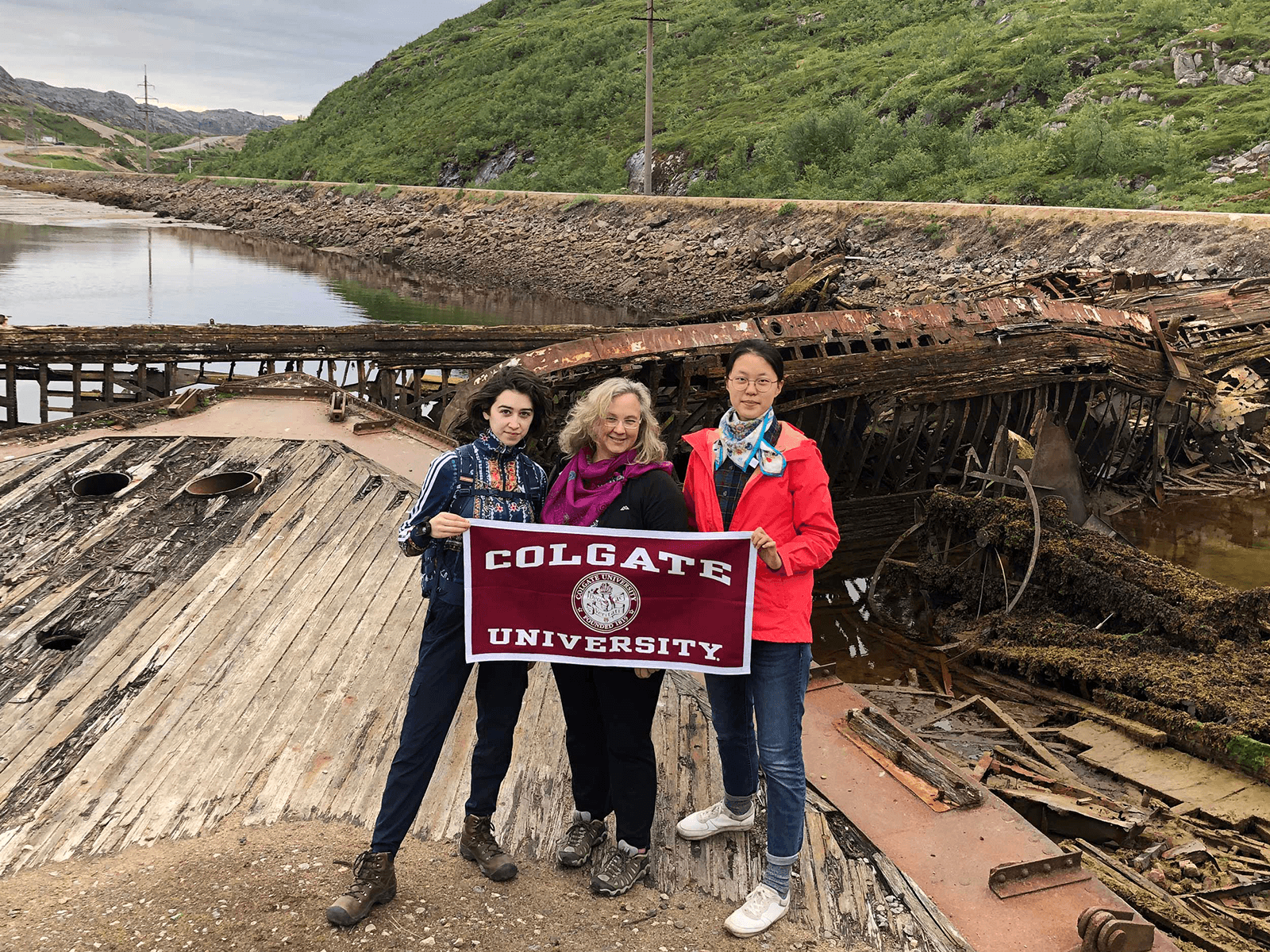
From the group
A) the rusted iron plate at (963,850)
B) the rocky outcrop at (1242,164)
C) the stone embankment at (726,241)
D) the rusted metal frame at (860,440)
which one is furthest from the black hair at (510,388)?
Result: the rocky outcrop at (1242,164)

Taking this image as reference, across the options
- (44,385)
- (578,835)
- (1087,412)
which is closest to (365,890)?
(578,835)

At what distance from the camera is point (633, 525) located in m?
3.53

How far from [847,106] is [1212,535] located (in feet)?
111

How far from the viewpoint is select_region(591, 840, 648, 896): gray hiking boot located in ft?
12.1

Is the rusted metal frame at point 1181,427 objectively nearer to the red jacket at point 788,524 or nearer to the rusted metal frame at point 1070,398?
the rusted metal frame at point 1070,398

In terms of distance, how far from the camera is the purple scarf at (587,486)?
3473mm

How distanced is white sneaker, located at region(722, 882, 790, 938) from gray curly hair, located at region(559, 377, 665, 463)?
1729mm

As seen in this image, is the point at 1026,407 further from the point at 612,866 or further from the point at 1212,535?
the point at 612,866

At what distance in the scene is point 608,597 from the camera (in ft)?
11.8

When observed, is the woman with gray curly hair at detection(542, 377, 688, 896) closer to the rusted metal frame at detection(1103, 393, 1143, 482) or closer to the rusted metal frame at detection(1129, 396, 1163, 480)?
the rusted metal frame at detection(1103, 393, 1143, 482)

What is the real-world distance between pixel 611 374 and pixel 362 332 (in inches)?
236

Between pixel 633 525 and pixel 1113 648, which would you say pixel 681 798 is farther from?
pixel 1113 648

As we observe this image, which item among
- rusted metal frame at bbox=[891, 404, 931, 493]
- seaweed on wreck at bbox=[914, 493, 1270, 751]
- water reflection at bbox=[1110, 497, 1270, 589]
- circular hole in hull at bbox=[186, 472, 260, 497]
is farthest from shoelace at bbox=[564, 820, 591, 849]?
water reflection at bbox=[1110, 497, 1270, 589]

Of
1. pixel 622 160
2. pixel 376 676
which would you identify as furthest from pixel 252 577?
pixel 622 160
